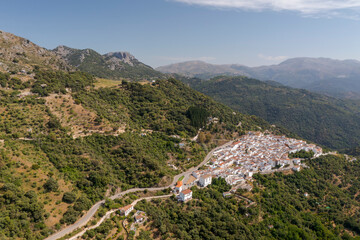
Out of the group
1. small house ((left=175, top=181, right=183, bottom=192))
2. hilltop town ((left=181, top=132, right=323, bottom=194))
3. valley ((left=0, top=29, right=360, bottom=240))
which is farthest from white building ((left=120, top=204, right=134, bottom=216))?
hilltop town ((left=181, top=132, right=323, bottom=194))

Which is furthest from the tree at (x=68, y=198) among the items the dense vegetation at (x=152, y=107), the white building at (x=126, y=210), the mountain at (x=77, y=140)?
the dense vegetation at (x=152, y=107)

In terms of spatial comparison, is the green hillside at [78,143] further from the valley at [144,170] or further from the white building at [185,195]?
the white building at [185,195]

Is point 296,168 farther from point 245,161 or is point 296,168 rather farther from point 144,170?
point 144,170

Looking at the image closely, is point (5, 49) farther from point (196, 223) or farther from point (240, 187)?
point (240, 187)

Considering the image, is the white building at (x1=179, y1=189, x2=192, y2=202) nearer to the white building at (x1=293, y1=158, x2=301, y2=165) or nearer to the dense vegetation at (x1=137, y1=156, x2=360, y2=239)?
the dense vegetation at (x1=137, y1=156, x2=360, y2=239)

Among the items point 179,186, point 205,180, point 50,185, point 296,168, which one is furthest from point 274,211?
point 50,185

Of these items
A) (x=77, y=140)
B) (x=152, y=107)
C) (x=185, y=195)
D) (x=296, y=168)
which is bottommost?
(x=296, y=168)

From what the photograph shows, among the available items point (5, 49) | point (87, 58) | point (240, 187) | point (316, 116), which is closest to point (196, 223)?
point (240, 187)
